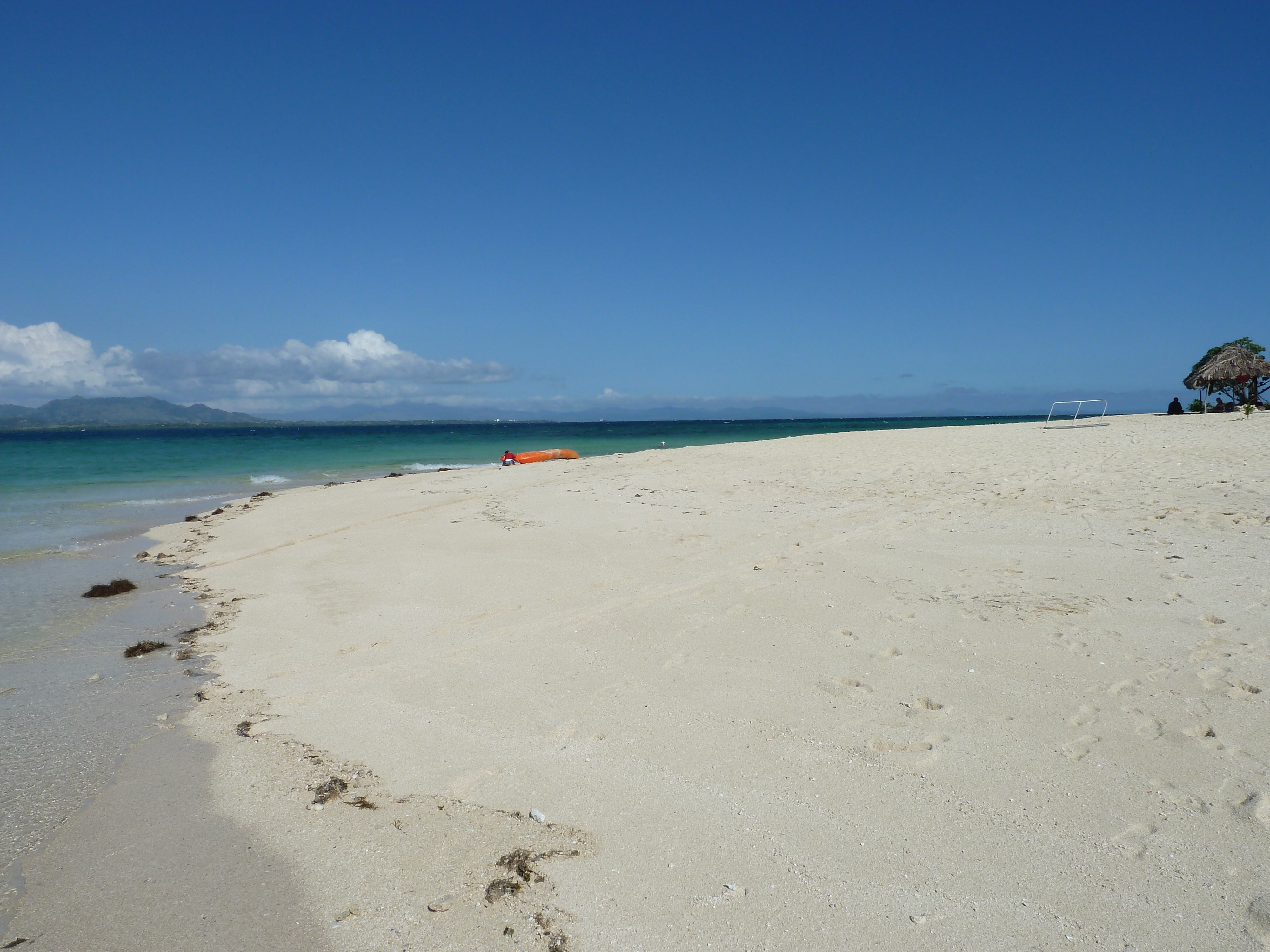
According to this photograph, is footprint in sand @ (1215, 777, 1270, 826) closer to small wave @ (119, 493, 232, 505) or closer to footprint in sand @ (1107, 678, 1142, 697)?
A: footprint in sand @ (1107, 678, 1142, 697)

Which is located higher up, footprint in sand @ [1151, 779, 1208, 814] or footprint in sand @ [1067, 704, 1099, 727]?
footprint in sand @ [1067, 704, 1099, 727]

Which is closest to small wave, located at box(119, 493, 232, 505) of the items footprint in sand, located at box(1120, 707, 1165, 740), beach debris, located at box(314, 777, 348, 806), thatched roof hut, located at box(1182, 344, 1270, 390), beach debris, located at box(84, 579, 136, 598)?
beach debris, located at box(84, 579, 136, 598)

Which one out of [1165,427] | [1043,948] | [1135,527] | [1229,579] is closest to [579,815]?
[1043,948]

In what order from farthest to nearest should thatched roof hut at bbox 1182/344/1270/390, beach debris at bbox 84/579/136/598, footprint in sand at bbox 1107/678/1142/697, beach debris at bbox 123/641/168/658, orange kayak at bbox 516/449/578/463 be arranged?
thatched roof hut at bbox 1182/344/1270/390, orange kayak at bbox 516/449/578/463, beach debris at bbox 84/579/136/598, beach debris at bbox 123/641/168/658, footprint in sand at bbox 1107/678/1142/697

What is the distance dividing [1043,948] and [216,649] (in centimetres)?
596

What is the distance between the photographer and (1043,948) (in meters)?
2.25

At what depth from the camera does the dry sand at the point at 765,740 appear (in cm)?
246

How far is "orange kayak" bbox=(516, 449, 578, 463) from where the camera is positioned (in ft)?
71.9

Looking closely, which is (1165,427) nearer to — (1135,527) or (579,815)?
(1135,527)

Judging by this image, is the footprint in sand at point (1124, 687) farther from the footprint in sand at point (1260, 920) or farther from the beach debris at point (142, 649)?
the beach debris at point (142, 649)

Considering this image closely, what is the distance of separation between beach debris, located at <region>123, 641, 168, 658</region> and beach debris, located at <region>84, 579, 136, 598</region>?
2.38 m

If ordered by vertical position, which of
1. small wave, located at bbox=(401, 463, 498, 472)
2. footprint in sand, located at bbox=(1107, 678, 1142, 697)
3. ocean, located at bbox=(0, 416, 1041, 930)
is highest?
small wave, located at bbox=(401, 463, 498, 472)

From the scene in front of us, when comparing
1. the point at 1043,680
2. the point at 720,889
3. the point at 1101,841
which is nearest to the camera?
the point at 720,889

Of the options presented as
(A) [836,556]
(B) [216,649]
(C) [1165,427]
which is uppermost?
(C) [1165,427]
